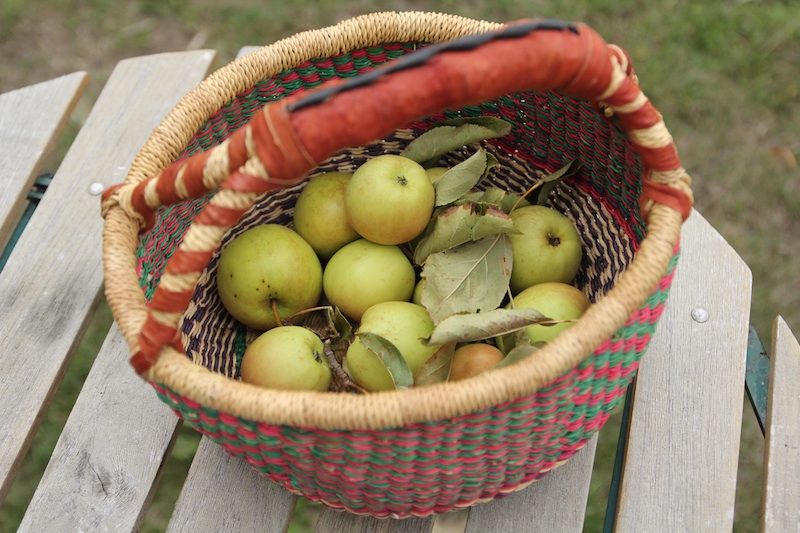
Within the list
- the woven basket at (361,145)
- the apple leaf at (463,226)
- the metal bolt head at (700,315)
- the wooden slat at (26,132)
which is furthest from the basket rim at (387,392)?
the wooden slat at (26,132)

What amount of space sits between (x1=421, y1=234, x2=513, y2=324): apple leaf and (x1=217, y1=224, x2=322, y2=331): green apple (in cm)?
17

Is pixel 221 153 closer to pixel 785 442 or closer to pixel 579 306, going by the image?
pixel 579 306

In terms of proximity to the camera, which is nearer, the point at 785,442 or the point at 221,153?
the point at 221,153

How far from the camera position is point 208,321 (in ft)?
3.32

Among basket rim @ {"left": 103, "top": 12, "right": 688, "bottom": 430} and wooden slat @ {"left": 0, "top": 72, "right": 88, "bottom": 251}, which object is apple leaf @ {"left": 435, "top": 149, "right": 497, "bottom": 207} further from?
wooden slat @ {"left": 0, "top": 72, "right": 88, "bottom": 251}

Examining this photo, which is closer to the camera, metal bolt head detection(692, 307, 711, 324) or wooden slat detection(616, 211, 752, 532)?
wooden slat detection(616, 211, 752, 532)

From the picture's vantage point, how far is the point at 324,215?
103 centimetres

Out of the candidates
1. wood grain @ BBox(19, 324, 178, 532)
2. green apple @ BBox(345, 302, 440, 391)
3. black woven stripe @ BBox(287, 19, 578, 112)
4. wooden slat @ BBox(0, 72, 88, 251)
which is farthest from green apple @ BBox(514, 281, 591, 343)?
wooden slat @ BBox(0, 72, 88, 251)

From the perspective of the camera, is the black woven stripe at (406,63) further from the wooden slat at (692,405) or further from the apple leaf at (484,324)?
the wooden slat at (692,405)

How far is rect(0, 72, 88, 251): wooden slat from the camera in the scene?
1202 millimetres

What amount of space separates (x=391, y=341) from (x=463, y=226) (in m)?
0.18

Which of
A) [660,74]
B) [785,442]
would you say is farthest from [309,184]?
[660,74]

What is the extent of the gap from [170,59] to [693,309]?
3.23 ft

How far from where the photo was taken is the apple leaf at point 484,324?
80 centimetres
